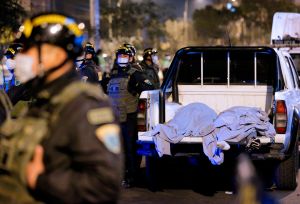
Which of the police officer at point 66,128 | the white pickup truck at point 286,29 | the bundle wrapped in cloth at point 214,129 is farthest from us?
the white pickup truck at point 286,29

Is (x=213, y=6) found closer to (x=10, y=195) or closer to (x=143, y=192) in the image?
(x=143, y=192)

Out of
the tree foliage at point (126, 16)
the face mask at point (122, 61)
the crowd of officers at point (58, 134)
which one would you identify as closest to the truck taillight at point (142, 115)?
the face mask at point (122, 61)

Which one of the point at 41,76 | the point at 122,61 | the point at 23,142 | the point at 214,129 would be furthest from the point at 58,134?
the point at 122,61

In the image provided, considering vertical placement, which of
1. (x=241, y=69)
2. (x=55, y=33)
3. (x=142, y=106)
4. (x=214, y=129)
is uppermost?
(x=55, y=33)

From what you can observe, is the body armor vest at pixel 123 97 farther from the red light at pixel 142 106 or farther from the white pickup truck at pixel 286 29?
the white pickup truck at pixel 286 29

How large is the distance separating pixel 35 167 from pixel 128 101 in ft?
21.4

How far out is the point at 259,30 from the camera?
58188 mm

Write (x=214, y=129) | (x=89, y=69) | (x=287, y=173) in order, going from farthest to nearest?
(x=89, y=69)
(x=287, y=173)
(x=214, y=129)

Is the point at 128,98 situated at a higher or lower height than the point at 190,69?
lower

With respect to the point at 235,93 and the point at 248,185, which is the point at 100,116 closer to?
the point at 248,185

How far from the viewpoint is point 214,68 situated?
398 inches

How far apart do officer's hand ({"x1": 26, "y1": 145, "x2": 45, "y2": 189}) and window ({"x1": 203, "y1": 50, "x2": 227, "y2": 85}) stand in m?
7.35

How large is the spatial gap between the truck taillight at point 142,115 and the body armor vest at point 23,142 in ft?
19.1

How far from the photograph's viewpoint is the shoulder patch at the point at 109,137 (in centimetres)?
271
